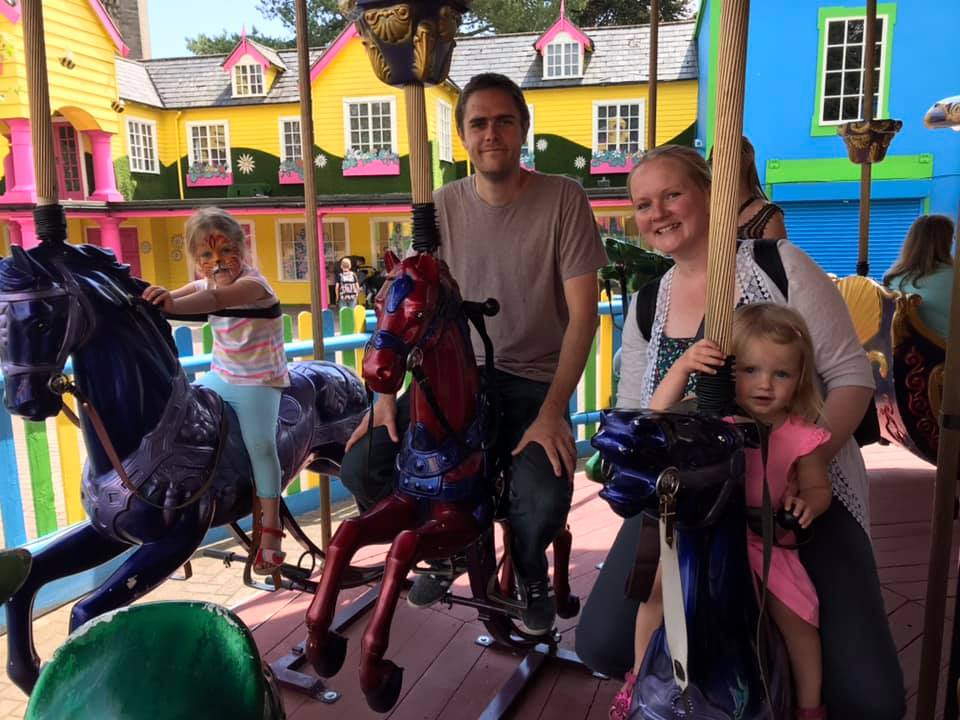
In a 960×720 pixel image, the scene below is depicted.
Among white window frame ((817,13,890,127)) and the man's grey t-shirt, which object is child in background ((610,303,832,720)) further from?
white window frame ((817,13,890,127))

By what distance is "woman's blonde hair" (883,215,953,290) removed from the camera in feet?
10.9

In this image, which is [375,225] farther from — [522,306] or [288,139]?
[522,306]

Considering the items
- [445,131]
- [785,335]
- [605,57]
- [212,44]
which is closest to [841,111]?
[605,57]

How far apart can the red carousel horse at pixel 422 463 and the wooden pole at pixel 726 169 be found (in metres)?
0.74

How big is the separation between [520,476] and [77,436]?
9.04 ft

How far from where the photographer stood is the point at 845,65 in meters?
12.1

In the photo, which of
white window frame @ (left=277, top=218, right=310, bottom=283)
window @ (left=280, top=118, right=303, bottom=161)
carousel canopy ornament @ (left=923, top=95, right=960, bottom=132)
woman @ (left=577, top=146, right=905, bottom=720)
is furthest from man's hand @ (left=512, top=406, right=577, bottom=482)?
window @ (left=280, top=118, right=303, bottom=161)

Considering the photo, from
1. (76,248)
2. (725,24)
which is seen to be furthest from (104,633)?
(76,248)

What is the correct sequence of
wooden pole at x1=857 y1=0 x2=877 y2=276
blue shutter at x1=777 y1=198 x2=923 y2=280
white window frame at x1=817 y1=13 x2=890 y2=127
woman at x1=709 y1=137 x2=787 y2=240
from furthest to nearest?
blue shutter at x1=777 y1=198 x2=923 y2=280, white window frame at x1=817 y1=13 x2=890 y2=127, wooden pole at x1=857 y1=0 x2=877 y2=276, woman at x1=709 y1=137 x2=787 y2=240

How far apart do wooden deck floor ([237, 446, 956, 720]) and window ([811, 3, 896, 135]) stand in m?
10.2

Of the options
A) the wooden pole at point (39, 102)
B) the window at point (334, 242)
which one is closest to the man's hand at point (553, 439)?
the wooden pole at point (39, 102)

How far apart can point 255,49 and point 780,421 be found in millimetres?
16985

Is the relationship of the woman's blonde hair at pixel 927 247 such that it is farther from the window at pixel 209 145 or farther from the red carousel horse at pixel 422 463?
the window at pixel 209 145

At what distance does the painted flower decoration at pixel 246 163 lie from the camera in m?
16.8
